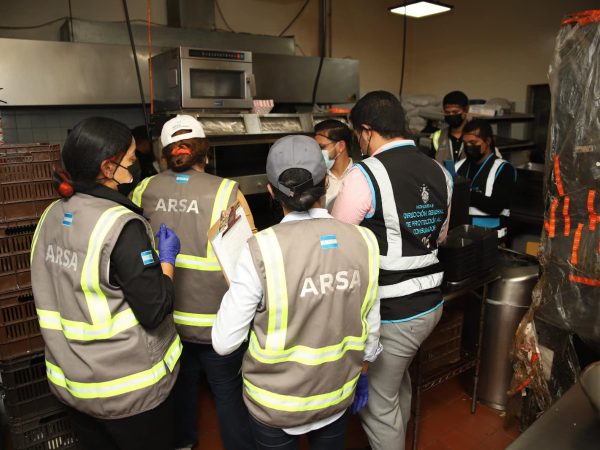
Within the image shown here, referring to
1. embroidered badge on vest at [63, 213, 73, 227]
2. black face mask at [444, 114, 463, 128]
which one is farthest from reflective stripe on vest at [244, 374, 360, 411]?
black face mask at [444, 114, 463, 128]

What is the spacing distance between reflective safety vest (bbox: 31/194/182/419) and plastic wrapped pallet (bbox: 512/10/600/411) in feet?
6.16

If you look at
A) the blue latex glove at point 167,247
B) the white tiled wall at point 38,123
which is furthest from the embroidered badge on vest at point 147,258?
the white tiled wall at point 38,123

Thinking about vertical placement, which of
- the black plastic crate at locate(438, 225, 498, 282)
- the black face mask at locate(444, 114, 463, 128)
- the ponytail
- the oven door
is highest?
the oven door

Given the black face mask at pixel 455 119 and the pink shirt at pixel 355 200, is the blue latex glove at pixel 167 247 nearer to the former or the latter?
the pink shirt at pixel 355 200

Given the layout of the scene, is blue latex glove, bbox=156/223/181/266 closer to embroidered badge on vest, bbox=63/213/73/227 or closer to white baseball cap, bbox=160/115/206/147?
embroidered badge on vest, bbox=63/213/73/227

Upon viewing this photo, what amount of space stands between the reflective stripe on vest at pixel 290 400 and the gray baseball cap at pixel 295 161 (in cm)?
61

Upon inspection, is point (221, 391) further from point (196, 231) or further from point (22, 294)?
point (22, 294)

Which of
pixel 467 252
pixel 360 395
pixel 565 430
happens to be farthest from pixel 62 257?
pixel 467 252

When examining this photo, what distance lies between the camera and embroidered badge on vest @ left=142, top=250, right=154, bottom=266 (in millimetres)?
1396

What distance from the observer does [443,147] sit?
11.9ft

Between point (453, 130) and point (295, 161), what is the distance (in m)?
2.61

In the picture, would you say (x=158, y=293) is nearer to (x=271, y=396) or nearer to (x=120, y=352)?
(x=120, y=352)

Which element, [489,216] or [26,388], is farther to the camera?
[489,216]

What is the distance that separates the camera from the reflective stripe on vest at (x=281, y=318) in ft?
4.27
